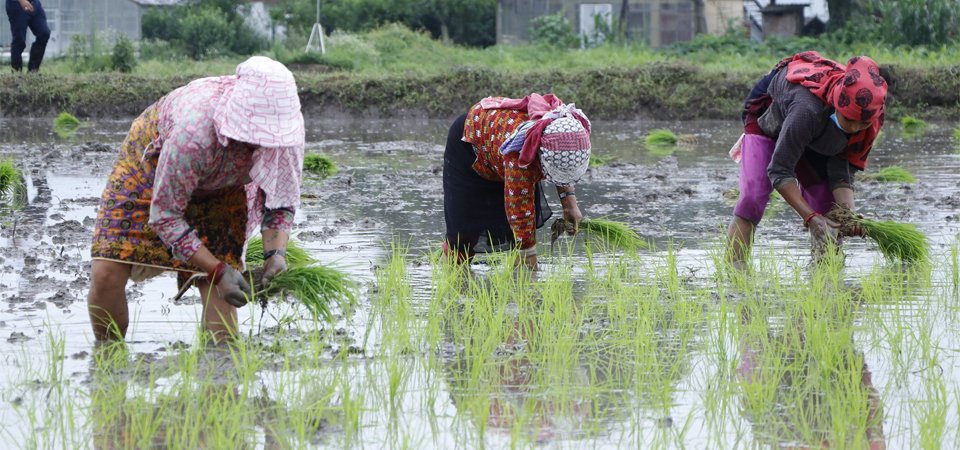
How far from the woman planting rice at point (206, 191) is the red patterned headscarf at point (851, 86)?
2.10 meters

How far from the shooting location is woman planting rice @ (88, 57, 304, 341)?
3.46 metres

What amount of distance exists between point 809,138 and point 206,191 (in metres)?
2.39

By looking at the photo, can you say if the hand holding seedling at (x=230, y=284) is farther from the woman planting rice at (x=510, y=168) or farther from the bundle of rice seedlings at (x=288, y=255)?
the woman planting rice at (x=510, y=168)

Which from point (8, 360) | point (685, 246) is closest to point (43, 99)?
point (685, 246)

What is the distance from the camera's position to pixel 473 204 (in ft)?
16.6

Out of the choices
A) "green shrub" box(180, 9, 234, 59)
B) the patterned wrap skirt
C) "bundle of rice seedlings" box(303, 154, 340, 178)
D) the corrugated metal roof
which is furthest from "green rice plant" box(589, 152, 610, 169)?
"green shrub" box(180, 9, 234, 59)

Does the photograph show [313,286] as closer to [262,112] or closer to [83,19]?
[262,112]

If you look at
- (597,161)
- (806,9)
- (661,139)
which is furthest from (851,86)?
(806,9)

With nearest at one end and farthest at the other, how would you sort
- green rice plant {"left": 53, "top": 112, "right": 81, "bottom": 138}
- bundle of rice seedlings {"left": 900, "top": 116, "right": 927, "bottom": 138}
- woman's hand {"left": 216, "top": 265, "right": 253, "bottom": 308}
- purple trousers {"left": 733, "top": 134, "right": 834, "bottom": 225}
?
woman's hand {"left": 216, "top": 265, "right": 253, "bottom": 308}
purple trousers {"left": 733, "top": 134, "right": 834, "bottom": 225}
green rice plant {"left": 53, "top": 112, "right": 81, "bottom": 138}
bundle of rice seedlings {"left": 900, "top": 116, "right": 927, "bottom": 138}

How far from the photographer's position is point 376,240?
20.5 feet

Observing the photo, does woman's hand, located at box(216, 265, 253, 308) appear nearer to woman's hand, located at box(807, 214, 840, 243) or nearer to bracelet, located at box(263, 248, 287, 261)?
bracelet, located at box(263, 248, 287, 261)

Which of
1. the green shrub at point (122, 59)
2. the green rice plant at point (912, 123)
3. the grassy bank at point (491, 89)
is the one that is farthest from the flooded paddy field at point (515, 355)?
the green shrub at point (122, 59)

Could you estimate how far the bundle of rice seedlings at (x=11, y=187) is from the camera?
7082mm

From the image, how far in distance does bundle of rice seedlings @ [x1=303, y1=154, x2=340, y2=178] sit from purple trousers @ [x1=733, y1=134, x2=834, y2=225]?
435 cm
